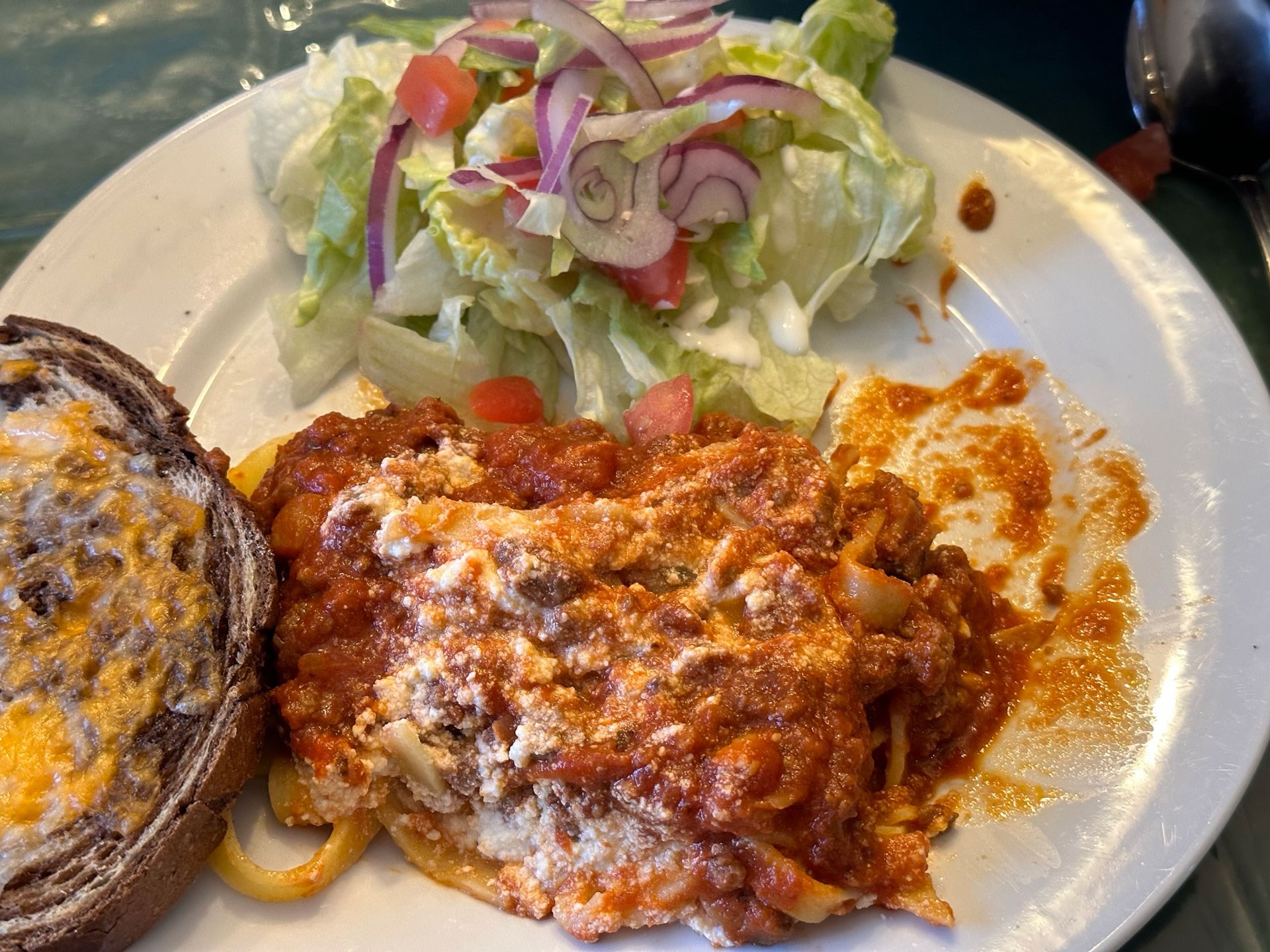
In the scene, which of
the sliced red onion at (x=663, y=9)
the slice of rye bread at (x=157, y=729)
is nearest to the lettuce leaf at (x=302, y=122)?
the sliced red onion at (x=663, y=9)

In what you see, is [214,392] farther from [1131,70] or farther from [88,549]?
[1131,70]

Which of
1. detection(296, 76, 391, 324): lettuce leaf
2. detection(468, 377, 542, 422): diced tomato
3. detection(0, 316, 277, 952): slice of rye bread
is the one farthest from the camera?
detection(296, 76, 391, 324): lettuce leaf

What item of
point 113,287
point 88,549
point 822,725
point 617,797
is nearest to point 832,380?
point 822,725

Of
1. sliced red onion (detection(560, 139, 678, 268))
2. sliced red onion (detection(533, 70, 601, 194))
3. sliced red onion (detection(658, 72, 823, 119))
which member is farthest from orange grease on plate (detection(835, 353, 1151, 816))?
sliced red onion (detection(533, 70, 601, 194))

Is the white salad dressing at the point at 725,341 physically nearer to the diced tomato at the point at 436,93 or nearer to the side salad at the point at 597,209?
the side salad at the point at 597,209

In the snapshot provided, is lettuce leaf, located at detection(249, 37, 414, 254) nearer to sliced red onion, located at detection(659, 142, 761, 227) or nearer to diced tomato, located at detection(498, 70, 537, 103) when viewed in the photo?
diced tomato, located at detection(498, 70, 537, 103)

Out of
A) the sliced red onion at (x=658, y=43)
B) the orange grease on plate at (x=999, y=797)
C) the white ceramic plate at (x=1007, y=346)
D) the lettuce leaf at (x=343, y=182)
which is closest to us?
the white ceramic plate at (x=1007, y=346)

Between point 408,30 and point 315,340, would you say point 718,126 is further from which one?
point 315,340
